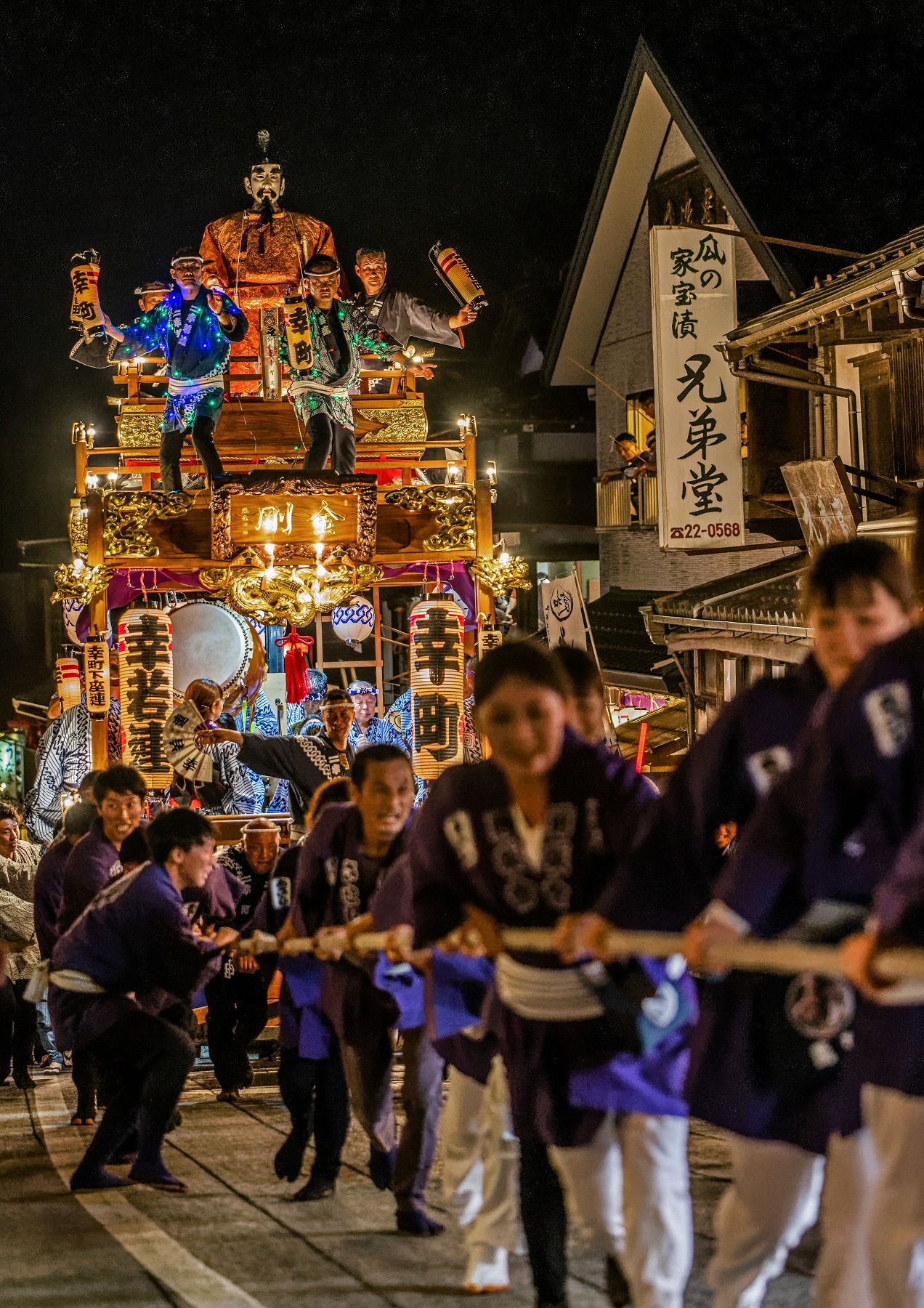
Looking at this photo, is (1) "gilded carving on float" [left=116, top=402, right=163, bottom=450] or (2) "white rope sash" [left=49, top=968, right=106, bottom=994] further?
(1) "gilded carving on float" [left=116, top=402, right=163, bottom=450]

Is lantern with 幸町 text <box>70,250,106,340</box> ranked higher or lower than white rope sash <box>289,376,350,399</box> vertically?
higher

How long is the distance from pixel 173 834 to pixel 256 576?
6.31 meters

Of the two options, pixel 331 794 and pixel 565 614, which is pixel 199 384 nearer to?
pixel 565 614

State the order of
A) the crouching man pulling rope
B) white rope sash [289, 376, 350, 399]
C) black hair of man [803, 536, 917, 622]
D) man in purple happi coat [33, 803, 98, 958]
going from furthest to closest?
1. white rope sash [289, 376, 350, 399]
2. man in purple happi coat [33, 803, 98, 958]
3. the crouching man pulling rope
4. black hair of man [803, 536, 917, 622]

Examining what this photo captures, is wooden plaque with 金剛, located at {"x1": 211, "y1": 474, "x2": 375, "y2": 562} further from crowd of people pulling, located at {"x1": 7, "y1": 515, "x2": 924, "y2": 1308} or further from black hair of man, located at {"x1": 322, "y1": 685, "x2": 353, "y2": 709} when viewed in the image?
crowd of people pulling, located at {"x1": 7, "y1": 515, "x2": 924, "y2": 1308}

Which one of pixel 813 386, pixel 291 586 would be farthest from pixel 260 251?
pixel 813 386

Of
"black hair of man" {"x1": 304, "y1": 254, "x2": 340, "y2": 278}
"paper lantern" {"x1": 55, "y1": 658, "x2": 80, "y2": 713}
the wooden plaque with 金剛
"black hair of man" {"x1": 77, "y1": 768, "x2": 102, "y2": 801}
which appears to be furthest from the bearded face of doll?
"black hair of man" {"x1": 77, "y1": 768, "x2": 102, "y2": 801}

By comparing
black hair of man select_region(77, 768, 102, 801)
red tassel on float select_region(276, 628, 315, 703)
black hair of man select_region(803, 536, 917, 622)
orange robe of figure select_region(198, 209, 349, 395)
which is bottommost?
black hair of man select_region(77, 768, 102, 801)

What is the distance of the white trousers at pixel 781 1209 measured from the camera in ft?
10.4

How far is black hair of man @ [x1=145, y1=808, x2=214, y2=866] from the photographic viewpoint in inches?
269

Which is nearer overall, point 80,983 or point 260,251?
point 80,983

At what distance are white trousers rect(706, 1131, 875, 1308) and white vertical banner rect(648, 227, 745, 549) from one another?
10.5m

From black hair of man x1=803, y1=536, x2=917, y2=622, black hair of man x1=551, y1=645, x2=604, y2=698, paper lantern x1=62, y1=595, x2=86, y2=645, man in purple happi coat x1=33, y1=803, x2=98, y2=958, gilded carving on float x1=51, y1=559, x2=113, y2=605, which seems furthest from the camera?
paper lantern x1=62, y1=595, x2=86, y2=645

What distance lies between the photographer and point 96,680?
12.5m
